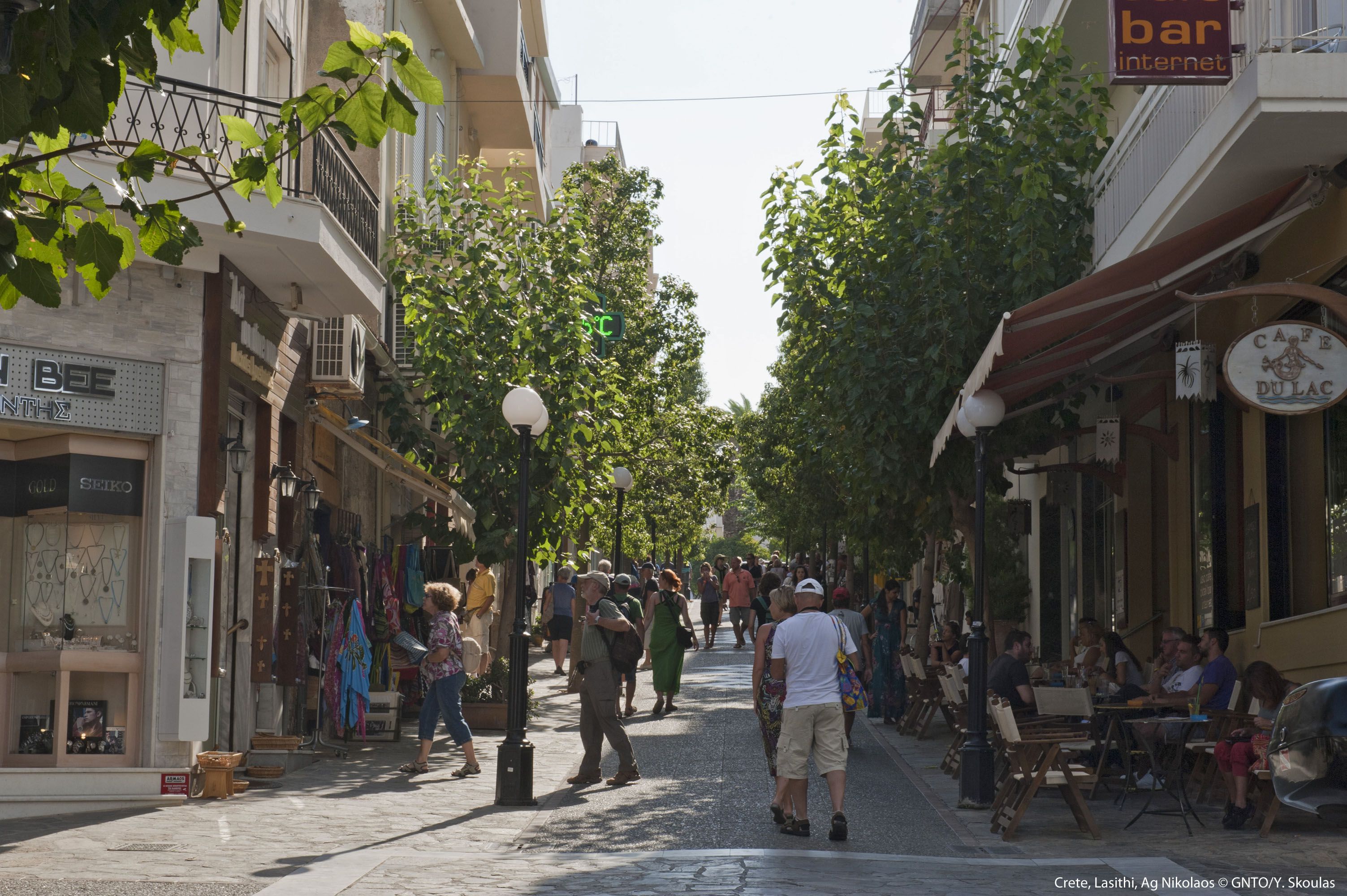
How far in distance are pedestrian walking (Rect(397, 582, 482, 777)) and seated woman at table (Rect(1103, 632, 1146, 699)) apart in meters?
6.14

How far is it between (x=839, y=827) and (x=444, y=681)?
4.79 meters

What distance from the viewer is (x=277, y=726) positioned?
1462cm

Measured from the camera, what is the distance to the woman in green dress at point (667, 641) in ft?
62.2

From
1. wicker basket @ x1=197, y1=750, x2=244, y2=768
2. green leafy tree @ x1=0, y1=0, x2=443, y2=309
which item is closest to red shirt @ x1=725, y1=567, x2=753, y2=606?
wicker basket @ x1=197, y1=750, x2=244, y2=768

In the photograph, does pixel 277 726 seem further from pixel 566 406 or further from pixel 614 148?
pixel 614 148

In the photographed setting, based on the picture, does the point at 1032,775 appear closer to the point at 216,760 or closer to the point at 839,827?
the point at 839,827

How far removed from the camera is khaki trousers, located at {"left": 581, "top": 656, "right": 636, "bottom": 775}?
12.8 meters

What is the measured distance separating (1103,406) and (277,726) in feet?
36.8

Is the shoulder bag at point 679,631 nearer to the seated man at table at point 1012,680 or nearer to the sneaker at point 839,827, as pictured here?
the seated man at table at point 1012,680

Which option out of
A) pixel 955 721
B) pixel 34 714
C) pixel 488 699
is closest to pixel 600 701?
pixel 955 721

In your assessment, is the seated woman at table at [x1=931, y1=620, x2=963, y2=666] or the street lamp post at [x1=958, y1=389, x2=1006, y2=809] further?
the seated woman at table at [x1=931, y1=620, x2=963, y2=666]

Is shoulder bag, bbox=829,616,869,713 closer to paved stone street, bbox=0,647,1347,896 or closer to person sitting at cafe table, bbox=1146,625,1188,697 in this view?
paved stone street, bbox=0,647,1347,896

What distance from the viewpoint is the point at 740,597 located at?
110 feet

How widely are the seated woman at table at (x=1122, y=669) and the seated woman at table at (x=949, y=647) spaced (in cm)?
293
